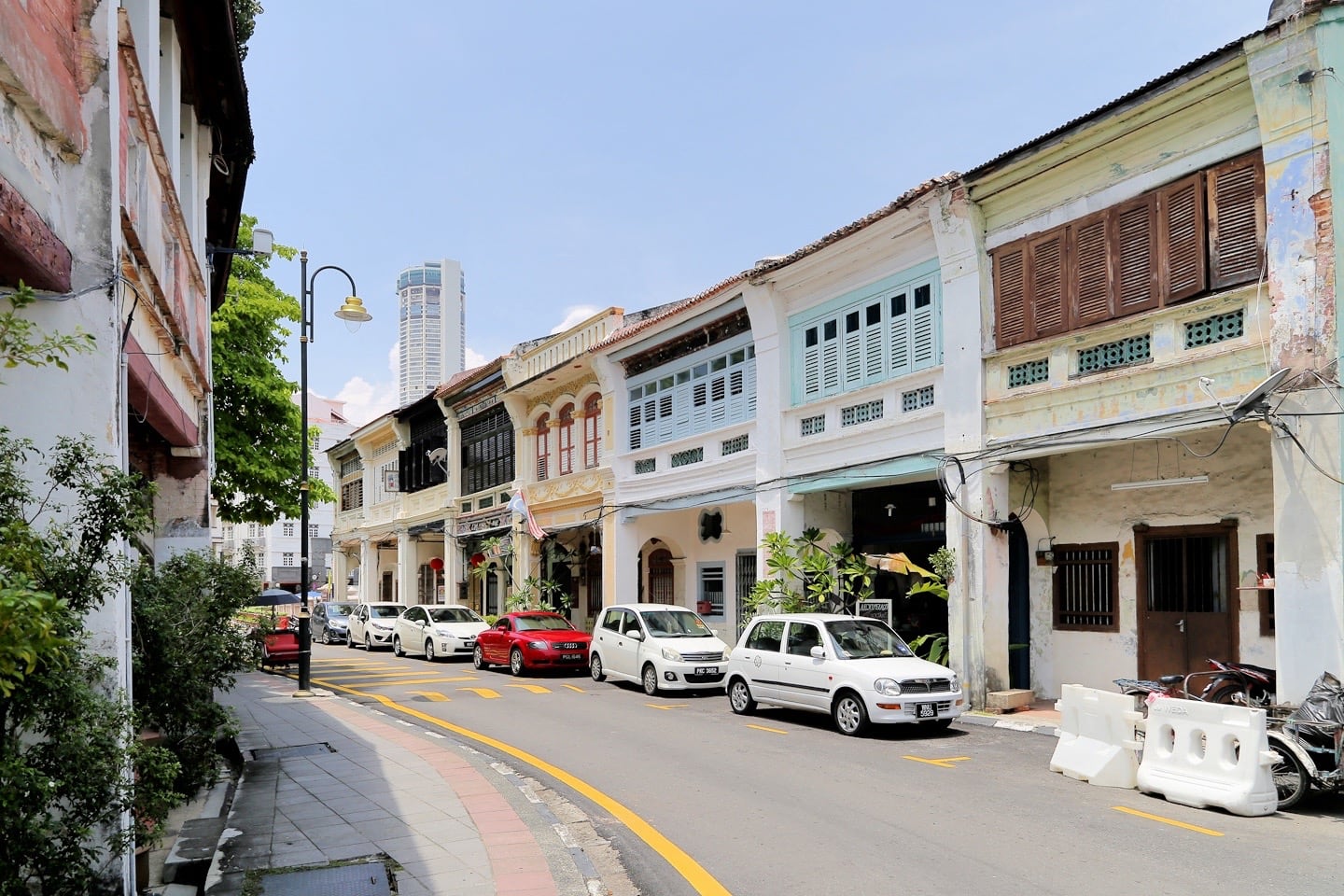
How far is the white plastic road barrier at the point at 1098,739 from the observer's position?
10023 mm

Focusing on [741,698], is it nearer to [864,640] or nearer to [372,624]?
[864,640]

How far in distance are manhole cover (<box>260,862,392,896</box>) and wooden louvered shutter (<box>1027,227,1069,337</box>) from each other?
1157 cm

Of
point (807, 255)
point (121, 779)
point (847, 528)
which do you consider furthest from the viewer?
point (847, 528)

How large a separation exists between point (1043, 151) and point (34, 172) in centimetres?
1297

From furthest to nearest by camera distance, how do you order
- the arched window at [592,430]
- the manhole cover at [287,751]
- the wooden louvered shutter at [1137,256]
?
the arched window at [592,430], the wooden louvered shutter at [1137,256], the manhole cover at [287,751]

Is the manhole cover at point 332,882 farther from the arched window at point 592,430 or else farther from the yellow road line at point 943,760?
the arched window at point 592,430

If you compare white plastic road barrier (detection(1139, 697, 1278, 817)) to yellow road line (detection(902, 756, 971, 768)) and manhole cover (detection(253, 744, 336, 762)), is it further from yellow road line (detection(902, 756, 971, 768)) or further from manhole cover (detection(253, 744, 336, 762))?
manhole cover (detection(253, 744, 336, 762))

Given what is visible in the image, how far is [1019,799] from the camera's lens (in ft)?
30.7

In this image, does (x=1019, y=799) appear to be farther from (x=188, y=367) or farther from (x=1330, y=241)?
(x=188, y=367)

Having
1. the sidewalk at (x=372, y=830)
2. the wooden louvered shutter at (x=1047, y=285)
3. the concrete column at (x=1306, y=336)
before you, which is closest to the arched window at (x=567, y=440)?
the sidewalk at (x=372, y=830)

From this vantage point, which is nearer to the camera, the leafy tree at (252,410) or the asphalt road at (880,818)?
the asphalt road at (880,818)

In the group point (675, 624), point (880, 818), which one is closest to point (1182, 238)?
point (880, 818)

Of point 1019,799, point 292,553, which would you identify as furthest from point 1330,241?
point 292,553

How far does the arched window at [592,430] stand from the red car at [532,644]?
200 inches
